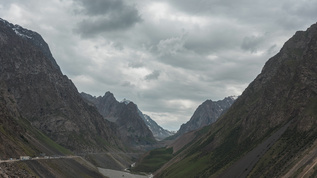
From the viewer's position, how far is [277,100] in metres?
187

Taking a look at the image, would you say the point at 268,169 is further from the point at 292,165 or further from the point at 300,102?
the point at 300,102

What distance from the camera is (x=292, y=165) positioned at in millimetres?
109438

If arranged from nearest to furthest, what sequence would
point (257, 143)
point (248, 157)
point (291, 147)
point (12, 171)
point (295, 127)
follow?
point (12, 171), point (291, 147), point (295, 127), point (248, 157), point (257, 143)

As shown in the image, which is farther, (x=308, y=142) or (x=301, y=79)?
(x=301, y=79)

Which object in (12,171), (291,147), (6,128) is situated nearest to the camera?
(12,171)

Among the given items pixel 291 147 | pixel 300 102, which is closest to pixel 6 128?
pixel 291 147

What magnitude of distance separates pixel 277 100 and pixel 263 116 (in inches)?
552

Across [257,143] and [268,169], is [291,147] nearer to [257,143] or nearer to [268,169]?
[268,169]

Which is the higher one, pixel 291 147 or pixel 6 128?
pixel 6 128

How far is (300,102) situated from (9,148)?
151 meters

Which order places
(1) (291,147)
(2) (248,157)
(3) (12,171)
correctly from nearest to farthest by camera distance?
(3) (12,171) < (1) (291,147) < (2) (248,157)

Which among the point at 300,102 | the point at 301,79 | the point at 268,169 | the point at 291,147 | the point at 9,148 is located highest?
the point at 301,79

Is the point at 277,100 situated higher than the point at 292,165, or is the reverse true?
the point at 277,100

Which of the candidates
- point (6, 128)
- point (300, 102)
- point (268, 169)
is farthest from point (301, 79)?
point (6, 128)
